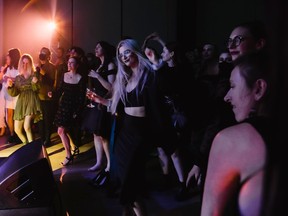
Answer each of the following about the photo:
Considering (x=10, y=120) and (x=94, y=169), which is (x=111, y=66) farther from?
(x=10, y=120)

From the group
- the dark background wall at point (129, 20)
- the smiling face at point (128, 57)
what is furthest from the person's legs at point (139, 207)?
the dark background wall at point (129, 20)

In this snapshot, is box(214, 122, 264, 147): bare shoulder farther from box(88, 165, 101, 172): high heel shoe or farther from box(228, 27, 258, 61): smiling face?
box(88, 165, 101, 172): high heel shoe

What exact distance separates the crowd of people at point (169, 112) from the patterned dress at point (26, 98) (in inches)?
0.7

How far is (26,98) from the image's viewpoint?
22.7 ft

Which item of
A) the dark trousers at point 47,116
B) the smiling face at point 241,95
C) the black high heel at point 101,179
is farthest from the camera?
the dark trousers at point 47,116

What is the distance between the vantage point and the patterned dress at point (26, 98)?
6879 mm

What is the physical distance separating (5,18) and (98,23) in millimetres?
2323

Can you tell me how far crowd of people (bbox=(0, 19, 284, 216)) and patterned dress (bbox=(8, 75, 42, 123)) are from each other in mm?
17

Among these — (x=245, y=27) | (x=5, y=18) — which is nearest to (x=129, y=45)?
(x=245, y=27)

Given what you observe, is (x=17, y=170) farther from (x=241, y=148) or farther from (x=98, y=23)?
(x=98, y=23)

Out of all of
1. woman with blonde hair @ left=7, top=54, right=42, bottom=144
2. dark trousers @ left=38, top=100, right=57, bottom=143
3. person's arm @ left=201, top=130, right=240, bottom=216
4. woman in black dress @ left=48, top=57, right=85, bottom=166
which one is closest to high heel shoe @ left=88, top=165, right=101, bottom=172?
woman in black dress @ left=48, top=57, right=85, bottom=166

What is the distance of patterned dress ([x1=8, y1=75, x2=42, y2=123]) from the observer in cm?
688

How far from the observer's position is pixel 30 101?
689cm

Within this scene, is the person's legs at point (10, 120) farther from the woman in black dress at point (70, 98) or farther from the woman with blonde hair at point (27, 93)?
the woman in black dress at point (70, 98)
